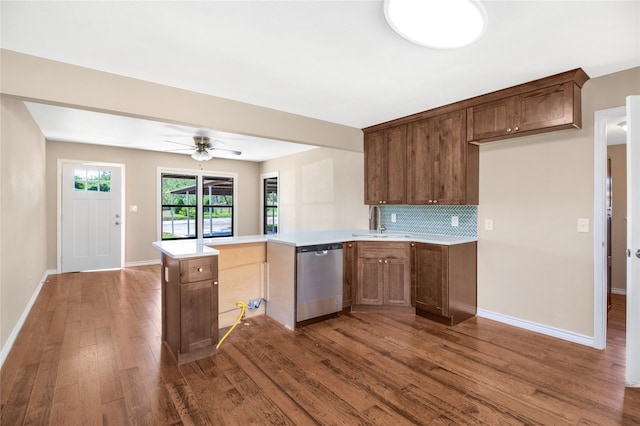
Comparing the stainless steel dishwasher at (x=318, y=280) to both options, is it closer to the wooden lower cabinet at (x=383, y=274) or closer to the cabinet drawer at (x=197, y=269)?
the wooden lower cabinet at (x=383, y=274)

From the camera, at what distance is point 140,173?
6.35 meters

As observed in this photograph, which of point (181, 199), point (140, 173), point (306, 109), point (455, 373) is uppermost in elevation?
point (306, 109)

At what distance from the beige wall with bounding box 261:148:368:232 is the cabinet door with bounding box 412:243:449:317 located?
1.45 m

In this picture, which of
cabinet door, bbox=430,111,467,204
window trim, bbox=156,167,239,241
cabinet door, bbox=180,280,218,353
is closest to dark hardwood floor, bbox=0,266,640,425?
cabinet door, bbox=180,280,218,353

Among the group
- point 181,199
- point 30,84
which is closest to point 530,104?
point 30,84

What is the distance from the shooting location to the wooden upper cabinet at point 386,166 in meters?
3.97

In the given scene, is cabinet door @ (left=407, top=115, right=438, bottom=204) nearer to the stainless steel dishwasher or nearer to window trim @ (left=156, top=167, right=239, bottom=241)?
the stainless steel dishwasher

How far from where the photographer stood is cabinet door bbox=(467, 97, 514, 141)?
2.99m

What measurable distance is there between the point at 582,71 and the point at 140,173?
6956 millimetres

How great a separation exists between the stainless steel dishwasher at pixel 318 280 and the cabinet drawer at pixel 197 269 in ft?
Answer: 2.88

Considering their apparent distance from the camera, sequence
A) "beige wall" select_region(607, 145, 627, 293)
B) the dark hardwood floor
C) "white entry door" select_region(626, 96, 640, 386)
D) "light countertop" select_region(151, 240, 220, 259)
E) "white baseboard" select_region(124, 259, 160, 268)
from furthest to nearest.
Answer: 1. "white baseboard" select_region(124, 259, 160, 268)
2. "beige wall" select_region(607, 145, 627, 293)
3. "light countertop" select_region(151, 240, 220, 259)
4. "white entry door" select_region(626, 96, 640, 386)
5. the dark hardwood floor

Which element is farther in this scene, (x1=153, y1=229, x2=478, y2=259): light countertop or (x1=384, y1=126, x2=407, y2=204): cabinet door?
(x1=384, y1=126, x2=407, y2=204): cabinet door

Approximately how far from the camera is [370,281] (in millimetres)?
3656

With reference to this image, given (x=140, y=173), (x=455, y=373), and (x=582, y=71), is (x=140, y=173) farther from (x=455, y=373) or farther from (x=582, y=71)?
(x=582, y=71)
